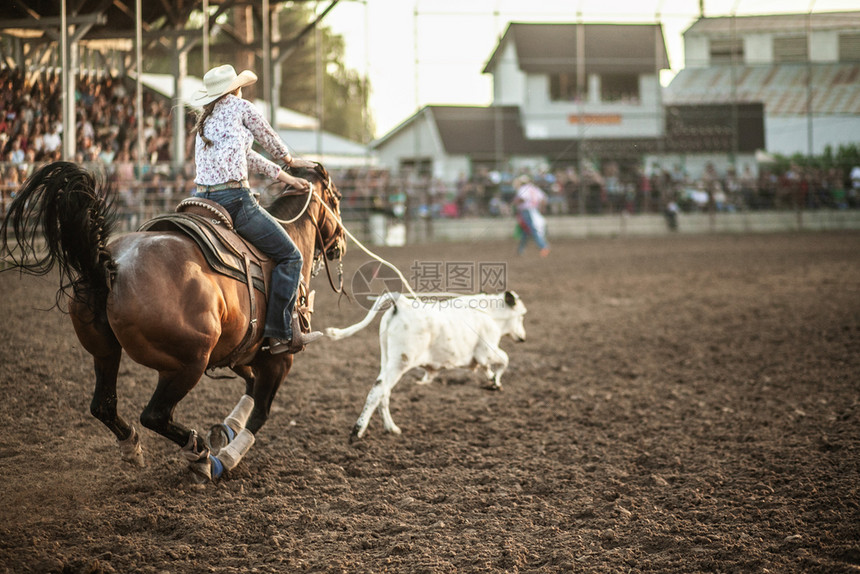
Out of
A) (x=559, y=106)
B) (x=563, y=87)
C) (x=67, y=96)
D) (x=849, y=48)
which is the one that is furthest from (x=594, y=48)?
(x=67, y=96)

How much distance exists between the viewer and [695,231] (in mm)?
24891

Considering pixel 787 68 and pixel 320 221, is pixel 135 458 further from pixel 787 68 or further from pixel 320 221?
pixel 787 68

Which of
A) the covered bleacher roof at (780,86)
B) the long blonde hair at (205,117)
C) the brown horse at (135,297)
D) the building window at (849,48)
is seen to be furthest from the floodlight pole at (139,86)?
the building window at (849,48)

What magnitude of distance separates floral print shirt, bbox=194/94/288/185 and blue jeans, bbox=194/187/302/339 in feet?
0.33

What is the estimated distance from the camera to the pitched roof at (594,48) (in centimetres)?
2638

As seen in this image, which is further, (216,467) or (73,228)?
(216,467)

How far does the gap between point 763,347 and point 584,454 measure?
421 centimetres

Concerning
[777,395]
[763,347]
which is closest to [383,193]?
[763,347]

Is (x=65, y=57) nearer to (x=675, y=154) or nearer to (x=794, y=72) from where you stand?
(x=675, y=154)

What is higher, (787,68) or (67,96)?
(787,68)

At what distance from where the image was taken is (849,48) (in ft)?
85.9

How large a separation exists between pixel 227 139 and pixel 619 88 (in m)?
26.2

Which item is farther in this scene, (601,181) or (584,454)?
(601,181)

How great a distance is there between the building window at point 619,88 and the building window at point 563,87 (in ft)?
3.61
